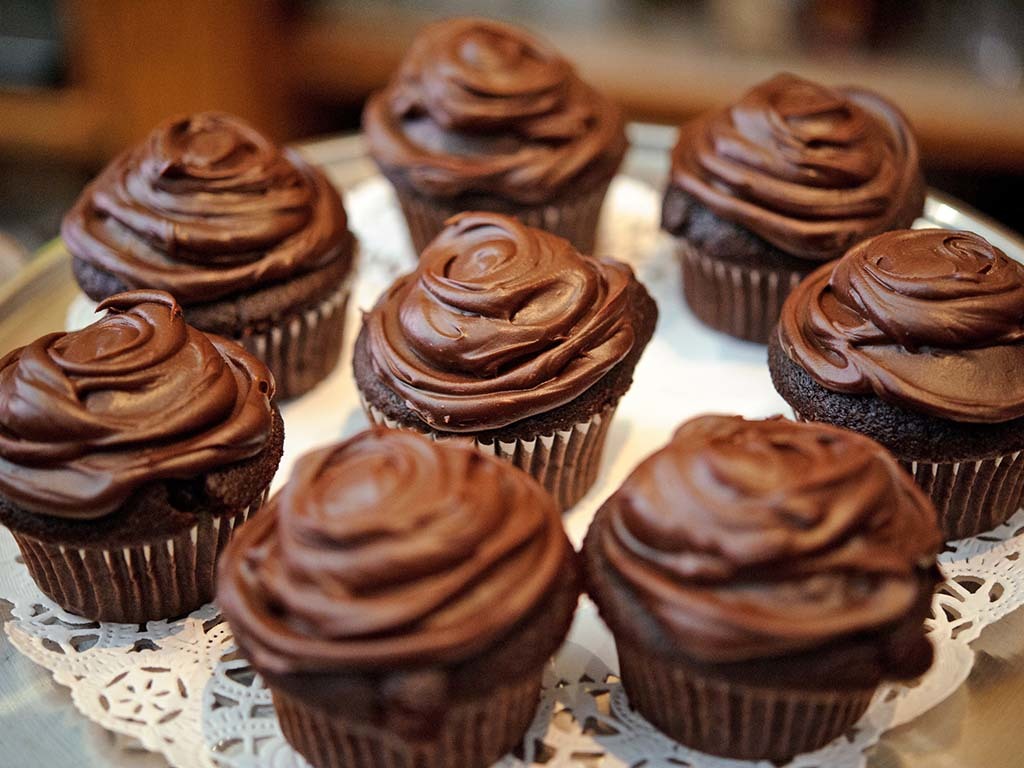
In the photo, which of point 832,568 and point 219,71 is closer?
point 832,568

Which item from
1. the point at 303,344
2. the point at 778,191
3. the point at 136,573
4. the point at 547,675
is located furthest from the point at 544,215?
the point at 136,573

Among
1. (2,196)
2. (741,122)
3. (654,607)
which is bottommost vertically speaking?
(2,196)

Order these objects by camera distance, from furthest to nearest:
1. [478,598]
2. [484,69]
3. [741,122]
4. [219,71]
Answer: [219,71] < [484,69] < [741,122] < [478,598]

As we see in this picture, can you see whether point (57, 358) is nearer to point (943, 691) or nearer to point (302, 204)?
point (302, 204)

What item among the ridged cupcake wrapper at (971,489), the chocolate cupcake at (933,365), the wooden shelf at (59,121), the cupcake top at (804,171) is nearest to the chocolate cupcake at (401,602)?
the chocolate cupcake at (933,365)

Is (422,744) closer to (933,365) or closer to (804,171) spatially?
(933,365)

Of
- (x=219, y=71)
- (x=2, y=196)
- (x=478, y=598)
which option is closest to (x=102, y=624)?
(x=478, y=598)

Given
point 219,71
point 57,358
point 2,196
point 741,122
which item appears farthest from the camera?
point 2,196
